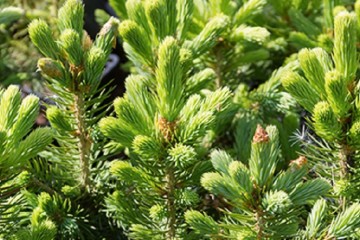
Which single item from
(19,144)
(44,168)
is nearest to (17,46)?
(44,168)

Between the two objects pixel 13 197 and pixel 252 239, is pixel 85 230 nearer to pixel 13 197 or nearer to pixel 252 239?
pixel 13 197

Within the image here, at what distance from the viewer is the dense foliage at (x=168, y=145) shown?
0.66 m

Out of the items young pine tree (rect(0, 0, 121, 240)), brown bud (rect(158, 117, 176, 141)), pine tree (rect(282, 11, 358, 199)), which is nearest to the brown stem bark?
young pine tree (rect(0, 0, 121, 240))

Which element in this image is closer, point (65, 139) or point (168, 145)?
point (168, 145)

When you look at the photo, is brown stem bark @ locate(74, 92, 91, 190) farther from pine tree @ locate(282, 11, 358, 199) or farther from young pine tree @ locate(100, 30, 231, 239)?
pine tree @ locate(282, 11, 358, 199)

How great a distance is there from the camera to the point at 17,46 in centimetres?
115

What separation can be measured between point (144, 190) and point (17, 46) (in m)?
0.52

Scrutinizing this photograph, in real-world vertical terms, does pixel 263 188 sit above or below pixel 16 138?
below

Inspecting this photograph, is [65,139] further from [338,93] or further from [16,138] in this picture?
[338,93]

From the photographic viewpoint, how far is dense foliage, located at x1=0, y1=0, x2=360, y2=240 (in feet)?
2.15

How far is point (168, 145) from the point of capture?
0.71 metres

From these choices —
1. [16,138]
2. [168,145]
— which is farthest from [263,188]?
[16,138]

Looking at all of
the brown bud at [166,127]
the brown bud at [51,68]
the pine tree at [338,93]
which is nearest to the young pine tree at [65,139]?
the brown bud at [51,68]

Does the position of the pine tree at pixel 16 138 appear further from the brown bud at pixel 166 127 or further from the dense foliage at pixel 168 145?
the brown bud at pixel 166 127
